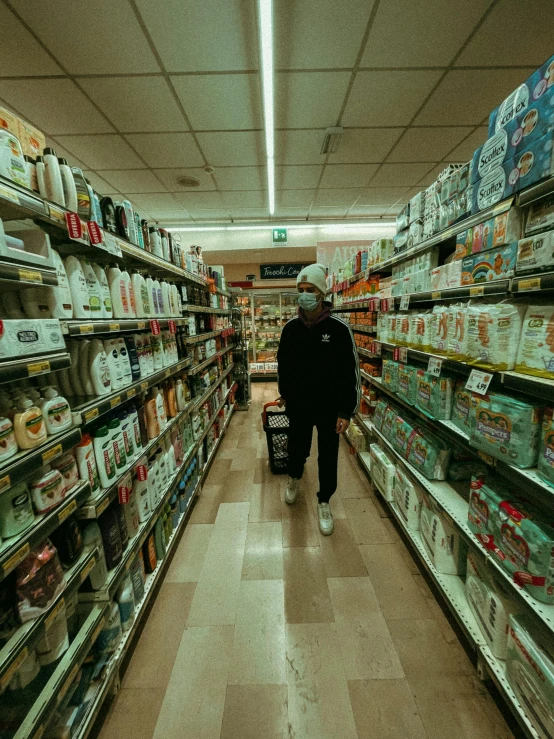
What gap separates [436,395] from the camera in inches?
64.5

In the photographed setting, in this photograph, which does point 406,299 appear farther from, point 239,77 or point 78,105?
point 78,105

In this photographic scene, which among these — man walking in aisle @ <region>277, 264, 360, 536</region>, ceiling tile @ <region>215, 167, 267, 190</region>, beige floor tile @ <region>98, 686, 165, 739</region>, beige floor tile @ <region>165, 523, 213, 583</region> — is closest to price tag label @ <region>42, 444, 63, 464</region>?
beige floor tile @ <region>98, 686, 165, 739</region>

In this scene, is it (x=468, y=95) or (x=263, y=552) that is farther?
(x=468, y=95)

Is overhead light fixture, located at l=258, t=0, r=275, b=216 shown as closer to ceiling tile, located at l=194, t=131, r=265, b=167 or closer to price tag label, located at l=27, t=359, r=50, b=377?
ceiling tile, located at l=194, t=131, r=265, b=167

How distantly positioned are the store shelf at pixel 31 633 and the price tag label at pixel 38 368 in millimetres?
758

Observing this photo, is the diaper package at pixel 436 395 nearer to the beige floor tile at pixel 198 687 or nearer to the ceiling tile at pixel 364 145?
the beige floor tile at pixel 198 687

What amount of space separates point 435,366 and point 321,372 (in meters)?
0.78

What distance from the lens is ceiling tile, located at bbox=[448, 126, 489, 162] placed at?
3379 millimetres

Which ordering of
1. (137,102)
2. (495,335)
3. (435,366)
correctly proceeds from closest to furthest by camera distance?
(495,335) → (435,366) → (137,102)

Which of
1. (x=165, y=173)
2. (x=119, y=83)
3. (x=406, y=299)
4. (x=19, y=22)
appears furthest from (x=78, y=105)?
(x=406, y=299)

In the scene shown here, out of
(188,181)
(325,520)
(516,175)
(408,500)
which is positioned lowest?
(325,520)

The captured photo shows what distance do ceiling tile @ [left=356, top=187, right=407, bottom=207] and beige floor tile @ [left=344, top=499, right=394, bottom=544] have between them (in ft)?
15.8

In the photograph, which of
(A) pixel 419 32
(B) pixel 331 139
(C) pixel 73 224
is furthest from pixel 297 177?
(C) pixel 73 224

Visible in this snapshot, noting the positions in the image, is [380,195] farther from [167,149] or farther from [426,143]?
[167,149]
